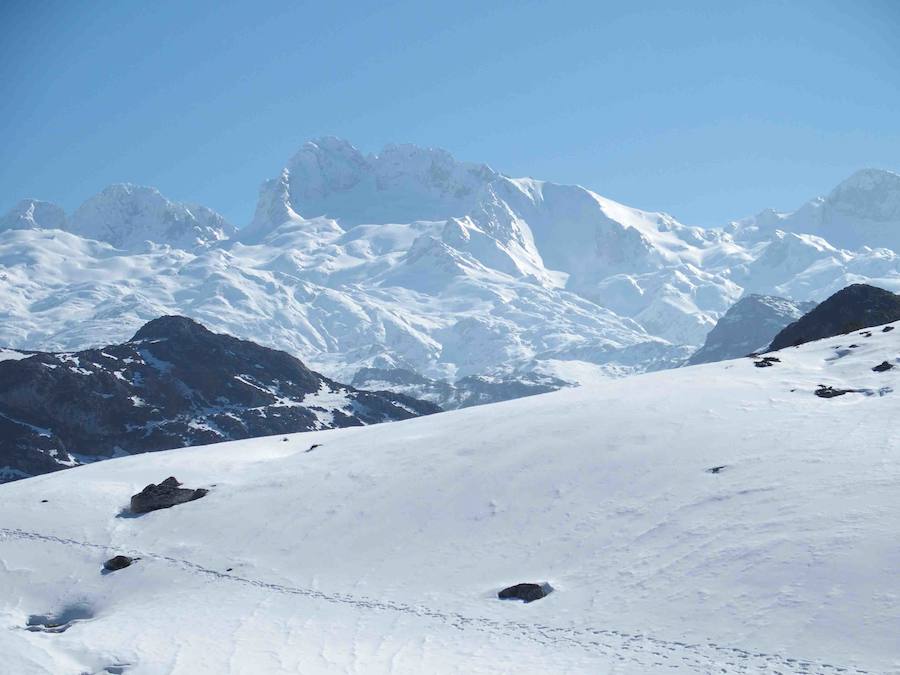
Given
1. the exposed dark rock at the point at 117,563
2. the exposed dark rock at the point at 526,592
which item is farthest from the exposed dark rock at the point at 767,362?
the exposed dark rock at the point at 117,563

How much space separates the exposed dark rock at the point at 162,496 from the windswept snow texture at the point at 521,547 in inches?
47.9

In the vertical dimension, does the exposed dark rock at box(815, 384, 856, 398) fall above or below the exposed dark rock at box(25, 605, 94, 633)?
above

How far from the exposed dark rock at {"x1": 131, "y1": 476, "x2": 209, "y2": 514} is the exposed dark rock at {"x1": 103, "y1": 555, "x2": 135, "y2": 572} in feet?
34.9

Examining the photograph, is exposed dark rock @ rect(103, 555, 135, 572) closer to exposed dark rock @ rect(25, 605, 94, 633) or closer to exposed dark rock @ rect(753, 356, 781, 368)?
exposed dark rock @ rect(25, 605, 94, 633)

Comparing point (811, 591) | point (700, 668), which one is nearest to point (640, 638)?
point (700, 668)

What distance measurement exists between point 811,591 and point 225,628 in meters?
26.0

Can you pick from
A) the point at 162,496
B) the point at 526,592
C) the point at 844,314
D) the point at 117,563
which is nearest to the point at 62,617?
the point at 117,563

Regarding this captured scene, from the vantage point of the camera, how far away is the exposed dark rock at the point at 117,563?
5128 centimetres

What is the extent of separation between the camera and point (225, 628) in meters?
40.1

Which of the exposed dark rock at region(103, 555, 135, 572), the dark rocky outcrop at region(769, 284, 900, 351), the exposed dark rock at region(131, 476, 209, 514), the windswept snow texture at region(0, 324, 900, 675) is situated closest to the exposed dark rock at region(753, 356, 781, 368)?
the windswept snow texture at region(0, 324, 900, 675)

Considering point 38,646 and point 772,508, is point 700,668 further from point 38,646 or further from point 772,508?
point 38,646

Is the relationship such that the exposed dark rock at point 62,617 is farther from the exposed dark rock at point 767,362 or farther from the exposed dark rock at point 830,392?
the exposed dark rock at point 767,362

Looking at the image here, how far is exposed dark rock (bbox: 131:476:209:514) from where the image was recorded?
62656mm

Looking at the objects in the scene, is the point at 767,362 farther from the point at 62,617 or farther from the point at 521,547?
the point at 62,617
